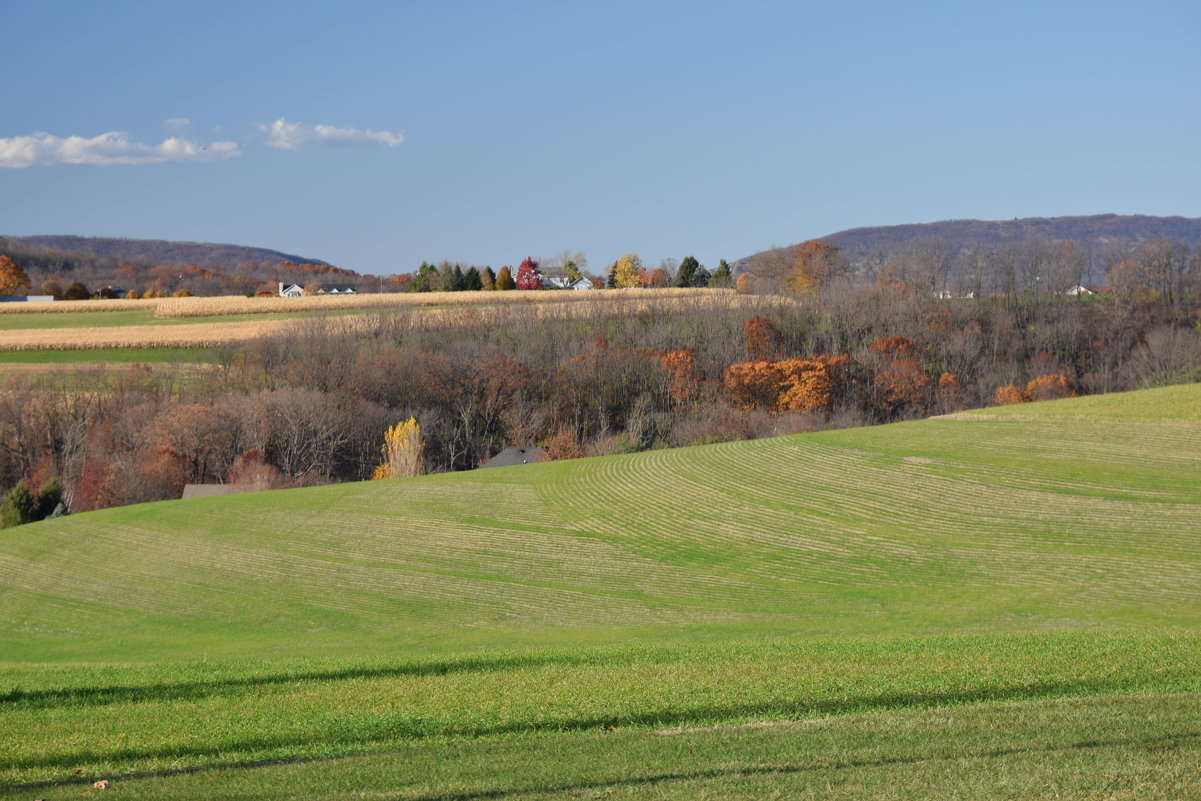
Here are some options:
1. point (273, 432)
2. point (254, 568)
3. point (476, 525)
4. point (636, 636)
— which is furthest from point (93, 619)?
point (273, 432)

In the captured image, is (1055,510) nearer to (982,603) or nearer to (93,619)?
(982,603)

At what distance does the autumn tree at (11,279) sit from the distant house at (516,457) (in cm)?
9161

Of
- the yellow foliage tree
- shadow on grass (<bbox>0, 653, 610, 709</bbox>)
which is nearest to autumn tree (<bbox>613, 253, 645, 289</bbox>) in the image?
the yellow foliage tree

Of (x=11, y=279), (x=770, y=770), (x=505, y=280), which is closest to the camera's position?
(x=770, y=770)

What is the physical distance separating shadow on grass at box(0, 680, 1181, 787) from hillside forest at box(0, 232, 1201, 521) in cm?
5428

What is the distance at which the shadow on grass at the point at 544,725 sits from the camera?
33.1 ft

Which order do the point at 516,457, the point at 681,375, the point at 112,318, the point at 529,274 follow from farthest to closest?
the point at 529,274 → the point at 112,318 → the point at 681,375 → the point at 516,457

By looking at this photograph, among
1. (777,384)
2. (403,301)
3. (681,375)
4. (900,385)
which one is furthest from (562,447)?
(403,301)

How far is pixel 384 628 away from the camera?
24172 millimetres

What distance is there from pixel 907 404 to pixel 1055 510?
6586 cm

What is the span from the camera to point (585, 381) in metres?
91.5

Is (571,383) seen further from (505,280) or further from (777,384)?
(505,280)

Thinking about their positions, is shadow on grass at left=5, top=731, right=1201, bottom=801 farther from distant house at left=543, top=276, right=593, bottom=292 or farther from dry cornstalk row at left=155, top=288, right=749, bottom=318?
distant house at left=543, top=276, right=593, bottom=292

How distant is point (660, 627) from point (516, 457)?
48777 mm
